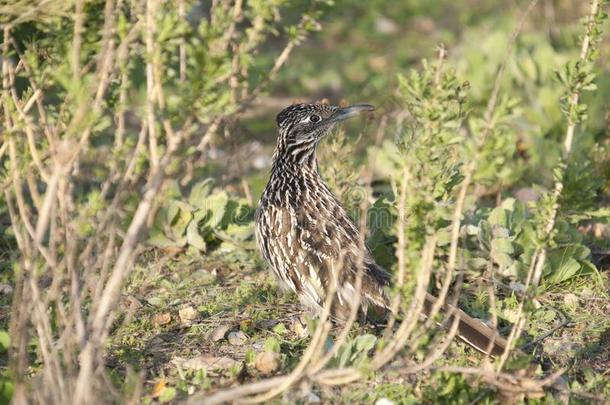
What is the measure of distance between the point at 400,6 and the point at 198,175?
22.7 ft

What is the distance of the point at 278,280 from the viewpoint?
6156 millimetres

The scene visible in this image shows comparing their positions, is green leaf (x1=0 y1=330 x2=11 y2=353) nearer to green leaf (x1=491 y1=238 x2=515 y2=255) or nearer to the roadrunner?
the roadrunner

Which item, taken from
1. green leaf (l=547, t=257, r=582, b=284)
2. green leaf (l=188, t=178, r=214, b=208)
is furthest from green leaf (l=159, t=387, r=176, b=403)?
green leaf (l=547, t=257, r=582, b=284)

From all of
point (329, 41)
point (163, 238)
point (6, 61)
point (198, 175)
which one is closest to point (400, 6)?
point (329, 41)

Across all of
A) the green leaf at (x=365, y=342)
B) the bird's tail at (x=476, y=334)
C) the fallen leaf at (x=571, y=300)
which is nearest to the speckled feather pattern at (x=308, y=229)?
the green leaf at (x=365, y=342)

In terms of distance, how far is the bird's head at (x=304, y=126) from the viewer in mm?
6453

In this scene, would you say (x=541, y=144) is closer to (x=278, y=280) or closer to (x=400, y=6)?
(x=278, y=280)

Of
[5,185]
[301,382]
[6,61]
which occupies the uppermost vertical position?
[6,61]

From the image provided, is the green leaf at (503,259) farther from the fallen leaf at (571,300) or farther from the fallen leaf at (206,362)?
the fallen leaf at (206,362)

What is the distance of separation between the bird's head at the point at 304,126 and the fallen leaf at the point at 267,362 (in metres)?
1.75

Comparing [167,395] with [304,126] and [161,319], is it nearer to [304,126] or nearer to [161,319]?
[161,319]

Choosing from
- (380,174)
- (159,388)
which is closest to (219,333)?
(159,388)

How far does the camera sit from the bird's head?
254 inches

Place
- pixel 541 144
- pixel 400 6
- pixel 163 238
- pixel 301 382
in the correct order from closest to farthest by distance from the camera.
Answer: pixel 301 382 < pixel 163 238 < pixel 541 144 < pixel 400 6
